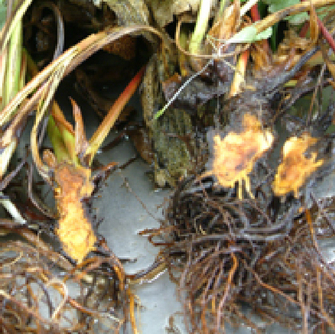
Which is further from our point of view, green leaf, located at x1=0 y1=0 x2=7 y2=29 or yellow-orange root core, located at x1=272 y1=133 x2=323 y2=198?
green leaf, located at x1=0 y1=0 x2=7 y2=29

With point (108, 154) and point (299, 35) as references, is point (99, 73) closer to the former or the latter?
point (108, 154)

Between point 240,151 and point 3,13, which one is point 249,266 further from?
point 3,13

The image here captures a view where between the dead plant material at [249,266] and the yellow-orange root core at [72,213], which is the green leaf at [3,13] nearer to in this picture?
the yellow-orange root core at [72,213]

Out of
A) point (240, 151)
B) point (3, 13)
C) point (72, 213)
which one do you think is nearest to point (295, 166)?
point (240, 151)

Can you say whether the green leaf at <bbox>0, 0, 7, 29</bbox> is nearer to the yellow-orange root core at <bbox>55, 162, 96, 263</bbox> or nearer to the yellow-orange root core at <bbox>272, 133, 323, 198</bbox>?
the yellow-orange root core at <bbox>55, 162, 96, 263</bbox>

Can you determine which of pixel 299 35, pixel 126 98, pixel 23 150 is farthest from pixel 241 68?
pixel 23 150

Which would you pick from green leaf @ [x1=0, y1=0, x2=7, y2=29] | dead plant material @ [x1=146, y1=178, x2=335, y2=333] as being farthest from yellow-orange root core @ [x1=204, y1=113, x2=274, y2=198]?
green leaf @ [x1=0, y1=0, x2=7, y2=29]
